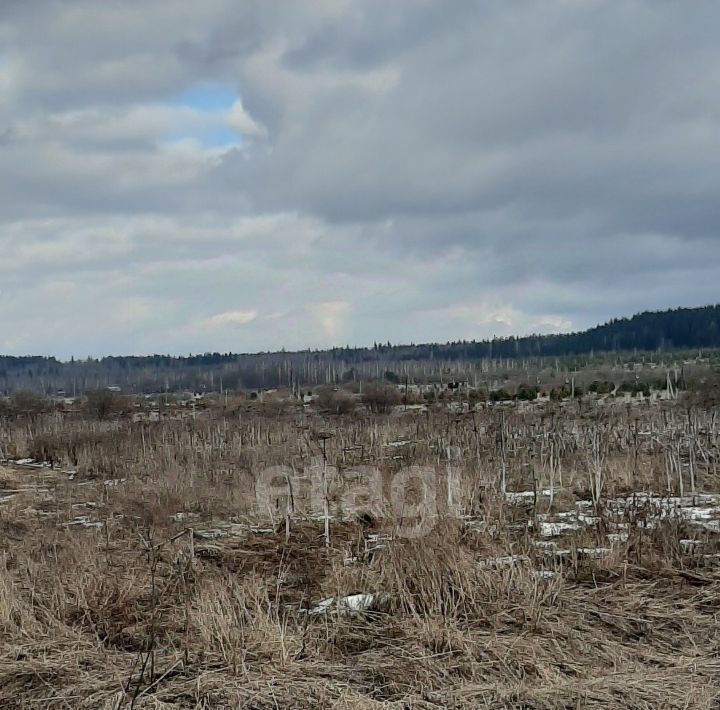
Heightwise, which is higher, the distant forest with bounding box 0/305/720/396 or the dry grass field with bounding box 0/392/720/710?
the distant forest with bounding box 0/305/720/396

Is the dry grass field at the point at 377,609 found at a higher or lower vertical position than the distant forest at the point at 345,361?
lower

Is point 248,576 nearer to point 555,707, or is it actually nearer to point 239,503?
point 555,707

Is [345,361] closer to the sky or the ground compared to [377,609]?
closer to the sky

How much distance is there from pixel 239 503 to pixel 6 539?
2.86 m

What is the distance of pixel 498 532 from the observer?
259 inches

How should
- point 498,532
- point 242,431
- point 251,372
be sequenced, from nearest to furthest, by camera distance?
Result: 1. point 498,532
2. point 242,431
3. point 251,372

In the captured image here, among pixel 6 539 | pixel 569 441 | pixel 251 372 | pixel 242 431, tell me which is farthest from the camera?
pixel 251 372

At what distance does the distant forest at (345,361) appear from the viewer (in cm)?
9794

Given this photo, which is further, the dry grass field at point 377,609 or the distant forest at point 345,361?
the distant forest at point 345,361

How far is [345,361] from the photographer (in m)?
131

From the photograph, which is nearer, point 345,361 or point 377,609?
point 377,609

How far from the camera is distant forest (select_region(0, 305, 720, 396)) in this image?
9794 cm

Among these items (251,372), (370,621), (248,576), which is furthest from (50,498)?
(251,372)

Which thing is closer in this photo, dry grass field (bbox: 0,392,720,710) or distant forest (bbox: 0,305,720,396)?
dry grass field (bbox: 0,392,720,710)
